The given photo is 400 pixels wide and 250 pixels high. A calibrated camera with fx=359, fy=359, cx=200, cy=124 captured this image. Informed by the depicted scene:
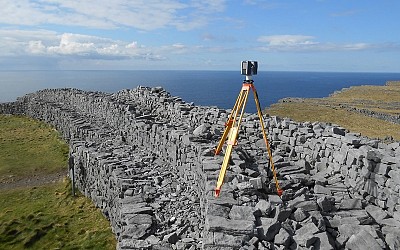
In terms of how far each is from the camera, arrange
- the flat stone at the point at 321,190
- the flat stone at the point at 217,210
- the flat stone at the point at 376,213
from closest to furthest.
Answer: the flat stone at the point at 217,210, the flat stone at the point at 376,213, the flat stone at the point at 321,190

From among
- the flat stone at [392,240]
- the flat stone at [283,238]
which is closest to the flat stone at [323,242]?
the flat stone at [283,238]

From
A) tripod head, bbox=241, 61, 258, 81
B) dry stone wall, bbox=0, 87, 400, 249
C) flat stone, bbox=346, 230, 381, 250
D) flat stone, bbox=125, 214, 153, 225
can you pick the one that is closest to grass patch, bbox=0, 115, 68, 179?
dry stone wall, bbox=0, 87, 400, 249

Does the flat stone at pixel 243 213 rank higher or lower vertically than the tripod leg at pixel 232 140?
lower

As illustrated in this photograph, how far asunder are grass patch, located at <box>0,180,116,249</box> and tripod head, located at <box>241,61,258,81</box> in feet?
32.7

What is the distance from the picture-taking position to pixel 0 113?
56375mm

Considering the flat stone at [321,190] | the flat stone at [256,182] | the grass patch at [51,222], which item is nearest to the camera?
the flat stone at [256,182]

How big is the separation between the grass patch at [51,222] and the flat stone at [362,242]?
10579 mm

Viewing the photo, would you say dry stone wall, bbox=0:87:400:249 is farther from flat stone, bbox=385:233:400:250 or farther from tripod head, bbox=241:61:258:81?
tripod head, bbox=241:61:258:81

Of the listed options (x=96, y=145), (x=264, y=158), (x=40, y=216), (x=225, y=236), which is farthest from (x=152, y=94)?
(x=225, y=236)

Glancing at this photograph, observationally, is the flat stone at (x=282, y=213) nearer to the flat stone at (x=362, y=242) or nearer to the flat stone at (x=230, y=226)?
the flat stone at (x=230, y=226)

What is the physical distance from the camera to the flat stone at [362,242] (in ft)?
25.9

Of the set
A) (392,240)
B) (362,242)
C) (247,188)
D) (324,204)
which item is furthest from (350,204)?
(247,188)

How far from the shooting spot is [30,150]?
34062mm

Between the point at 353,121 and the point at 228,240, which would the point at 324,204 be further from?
the point at 353,121
